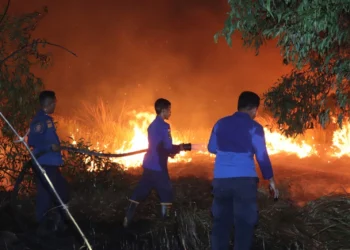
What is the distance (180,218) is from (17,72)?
3.46m

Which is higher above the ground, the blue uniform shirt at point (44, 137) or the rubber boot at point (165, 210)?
the blue uniform shirt at point (44, 137)

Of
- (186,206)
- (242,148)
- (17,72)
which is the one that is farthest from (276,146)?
(242,148)

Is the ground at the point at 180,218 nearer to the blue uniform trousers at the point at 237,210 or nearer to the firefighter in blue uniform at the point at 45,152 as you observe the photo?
the firefighter in blue uniform at the point at 45,152

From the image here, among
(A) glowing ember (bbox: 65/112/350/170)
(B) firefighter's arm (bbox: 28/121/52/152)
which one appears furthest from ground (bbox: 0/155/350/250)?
(A) glowing ember (bbox: 65/112/350/170)

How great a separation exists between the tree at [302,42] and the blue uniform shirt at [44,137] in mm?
2613

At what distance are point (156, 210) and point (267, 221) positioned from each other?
203 centimetres

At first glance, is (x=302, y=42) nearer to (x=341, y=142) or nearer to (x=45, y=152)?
(x=45, y=152)

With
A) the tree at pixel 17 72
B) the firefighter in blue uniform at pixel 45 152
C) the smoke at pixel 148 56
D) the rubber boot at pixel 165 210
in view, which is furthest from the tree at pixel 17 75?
the smoke at pixel 148 56

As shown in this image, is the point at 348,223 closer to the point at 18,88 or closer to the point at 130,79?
the point at 18,88

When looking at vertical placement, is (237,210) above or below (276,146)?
below

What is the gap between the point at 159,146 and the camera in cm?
650

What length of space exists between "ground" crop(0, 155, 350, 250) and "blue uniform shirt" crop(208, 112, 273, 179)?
4.13 ft

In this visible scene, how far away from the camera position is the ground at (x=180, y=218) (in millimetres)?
5723

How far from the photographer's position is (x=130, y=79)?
75.4 feet
